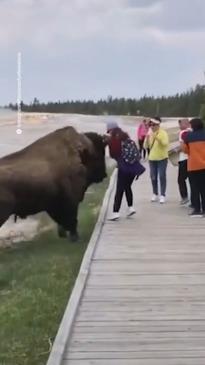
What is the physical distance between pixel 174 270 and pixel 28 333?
2.51 metres

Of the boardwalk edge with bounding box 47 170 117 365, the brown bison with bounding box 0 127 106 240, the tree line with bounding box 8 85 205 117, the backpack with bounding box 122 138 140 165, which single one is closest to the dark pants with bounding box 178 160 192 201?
the backpack with bounding box 122 138 140 165

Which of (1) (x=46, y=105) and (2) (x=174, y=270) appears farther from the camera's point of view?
(1) (x=46, y=105)

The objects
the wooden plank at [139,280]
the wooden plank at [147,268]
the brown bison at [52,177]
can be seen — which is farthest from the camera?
the brown bison at [52,177]

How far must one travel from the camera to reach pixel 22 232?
16.6 meters

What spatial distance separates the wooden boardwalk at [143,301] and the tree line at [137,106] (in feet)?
218

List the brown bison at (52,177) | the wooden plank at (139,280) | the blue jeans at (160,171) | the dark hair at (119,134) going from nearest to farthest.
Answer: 1. the wooden plank at (139,280)
2. the brown bison at (52,177)
3. the dark hair at (119,134)
4. the blue jeans at (160,171)

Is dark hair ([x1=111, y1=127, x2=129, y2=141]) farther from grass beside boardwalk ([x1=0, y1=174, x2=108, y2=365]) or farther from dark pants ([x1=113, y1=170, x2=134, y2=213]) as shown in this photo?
grass beside boardwalk ([x1=0, y1=174, x2=108, y2=365])

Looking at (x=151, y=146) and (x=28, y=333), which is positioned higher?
(x=151, y=146)

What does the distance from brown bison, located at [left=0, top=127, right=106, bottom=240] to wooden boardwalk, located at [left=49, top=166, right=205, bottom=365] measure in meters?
0.74

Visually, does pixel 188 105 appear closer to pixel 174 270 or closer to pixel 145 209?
pixel 145 209

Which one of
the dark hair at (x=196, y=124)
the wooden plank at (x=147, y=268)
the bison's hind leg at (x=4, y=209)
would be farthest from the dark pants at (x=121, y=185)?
the wooden plank at (x=147, y=268)

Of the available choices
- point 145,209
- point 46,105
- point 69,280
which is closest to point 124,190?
point 145,209

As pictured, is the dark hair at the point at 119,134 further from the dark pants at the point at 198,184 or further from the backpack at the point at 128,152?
the dark pants at the point at 198,184

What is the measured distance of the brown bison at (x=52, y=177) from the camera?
12461 millimetres
